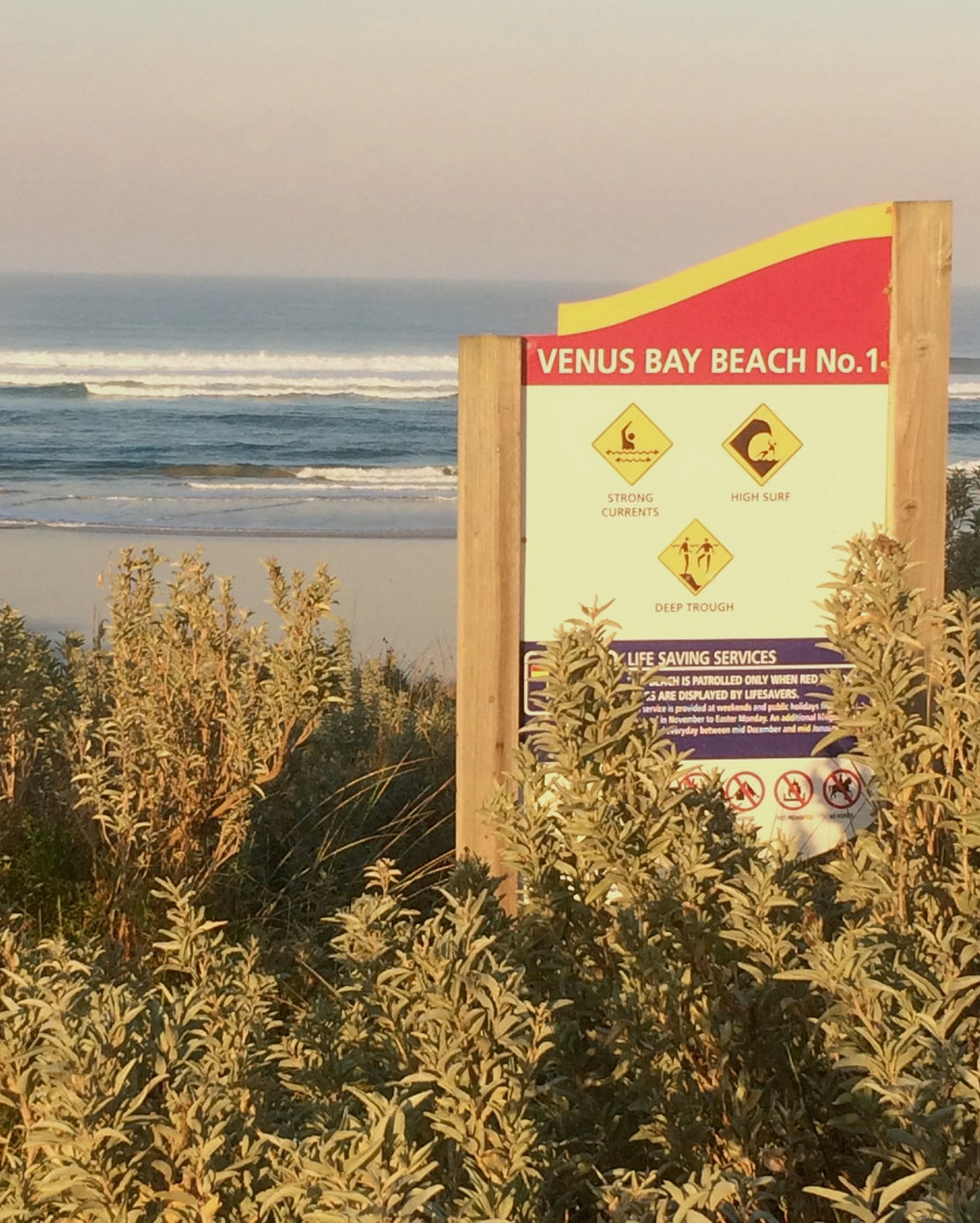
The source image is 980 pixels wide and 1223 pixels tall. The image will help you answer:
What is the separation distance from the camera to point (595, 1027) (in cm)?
245

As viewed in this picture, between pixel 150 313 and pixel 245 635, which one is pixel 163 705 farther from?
pixel 150 313

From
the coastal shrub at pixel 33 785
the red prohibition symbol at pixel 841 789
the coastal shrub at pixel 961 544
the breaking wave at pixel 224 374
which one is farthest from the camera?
the breaking wave at pixel 224 374

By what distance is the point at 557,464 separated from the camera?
14.5 ft

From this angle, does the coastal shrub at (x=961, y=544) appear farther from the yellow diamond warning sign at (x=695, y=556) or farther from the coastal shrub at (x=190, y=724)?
the coastal shrub at (x=190, y=724)

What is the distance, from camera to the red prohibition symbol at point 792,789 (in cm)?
445

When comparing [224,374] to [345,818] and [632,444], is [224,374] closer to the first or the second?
[345,818]

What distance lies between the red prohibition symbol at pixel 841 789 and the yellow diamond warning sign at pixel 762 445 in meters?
0.93

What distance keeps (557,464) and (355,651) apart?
6.21 m

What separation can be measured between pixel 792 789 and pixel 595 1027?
215 cm

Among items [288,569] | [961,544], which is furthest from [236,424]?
[961,544]

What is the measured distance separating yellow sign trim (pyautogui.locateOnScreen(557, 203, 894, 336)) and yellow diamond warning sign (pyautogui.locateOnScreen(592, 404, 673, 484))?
29cm

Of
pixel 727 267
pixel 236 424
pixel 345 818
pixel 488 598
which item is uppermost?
pixel 236 424

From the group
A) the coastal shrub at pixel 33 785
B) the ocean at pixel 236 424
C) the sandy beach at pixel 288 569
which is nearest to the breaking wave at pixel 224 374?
the ocean at pixel 236 424

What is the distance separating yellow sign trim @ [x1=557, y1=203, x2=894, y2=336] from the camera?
14.4 feet
